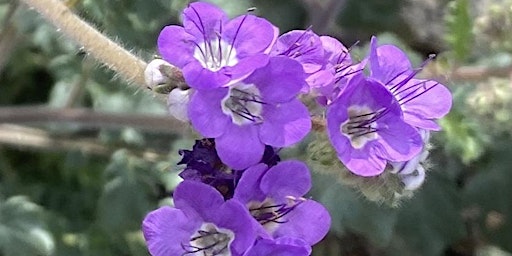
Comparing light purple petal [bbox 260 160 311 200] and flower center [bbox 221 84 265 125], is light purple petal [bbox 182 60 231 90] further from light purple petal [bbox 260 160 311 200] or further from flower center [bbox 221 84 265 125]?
light purple petal [bbox 260 160 311 200]

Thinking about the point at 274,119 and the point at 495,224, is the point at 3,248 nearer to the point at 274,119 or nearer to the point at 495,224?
the point at 274,119

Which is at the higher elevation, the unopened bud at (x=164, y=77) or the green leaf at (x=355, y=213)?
the unopened bud at (x=164, y=77)

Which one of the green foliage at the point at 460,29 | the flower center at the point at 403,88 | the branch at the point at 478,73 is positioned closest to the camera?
the flower center at the point at 403,88

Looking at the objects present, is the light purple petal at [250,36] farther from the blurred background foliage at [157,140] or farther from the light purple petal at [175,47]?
the blurred background foliage at [157,140]

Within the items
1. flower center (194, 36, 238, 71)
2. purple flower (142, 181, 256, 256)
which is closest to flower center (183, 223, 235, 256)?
purple flower (142, 181, 256, 256)

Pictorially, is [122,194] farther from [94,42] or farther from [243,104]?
[243,104]

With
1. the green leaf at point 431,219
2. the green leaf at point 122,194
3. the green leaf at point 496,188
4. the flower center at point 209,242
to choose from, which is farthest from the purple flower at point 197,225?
the green leaf at point 496,188

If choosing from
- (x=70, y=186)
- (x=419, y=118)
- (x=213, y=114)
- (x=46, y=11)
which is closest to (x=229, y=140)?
(x=213, y=114)

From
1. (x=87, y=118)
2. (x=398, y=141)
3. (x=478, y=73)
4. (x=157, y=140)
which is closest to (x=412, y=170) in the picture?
(x=398, y=141)
